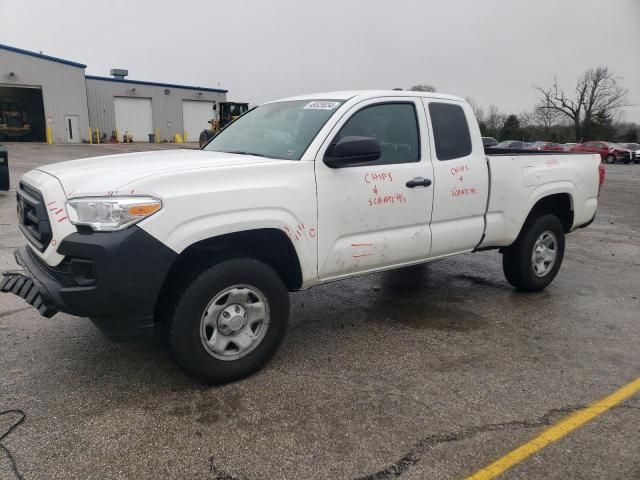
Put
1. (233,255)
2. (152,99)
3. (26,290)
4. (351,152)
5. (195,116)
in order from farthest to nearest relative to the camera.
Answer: (195,116)
(152,99)
(351,152)
(233,255)
(26,290)

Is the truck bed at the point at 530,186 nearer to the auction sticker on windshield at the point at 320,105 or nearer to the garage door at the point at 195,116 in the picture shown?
the auction sticker on windshield at the point at 320,105

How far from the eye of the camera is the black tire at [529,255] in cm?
506

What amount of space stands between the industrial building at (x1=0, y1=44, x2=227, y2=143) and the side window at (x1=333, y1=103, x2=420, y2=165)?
3716 centimetres

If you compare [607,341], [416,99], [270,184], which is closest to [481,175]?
[416,99]

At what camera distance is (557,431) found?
2.83m

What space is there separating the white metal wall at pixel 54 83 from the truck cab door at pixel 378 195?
37.6 meters

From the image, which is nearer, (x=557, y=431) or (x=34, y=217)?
(x=557, y=431)

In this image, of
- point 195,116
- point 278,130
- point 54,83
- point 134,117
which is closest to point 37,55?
point 54,83

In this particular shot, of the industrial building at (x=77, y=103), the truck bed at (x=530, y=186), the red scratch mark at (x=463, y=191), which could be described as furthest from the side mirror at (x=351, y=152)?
the industrial building at (x=77, y=103)

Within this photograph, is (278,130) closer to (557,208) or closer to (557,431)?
(557,431)

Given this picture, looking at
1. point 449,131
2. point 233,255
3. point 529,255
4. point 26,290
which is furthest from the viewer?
point 529,255

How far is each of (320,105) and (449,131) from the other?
1.20m

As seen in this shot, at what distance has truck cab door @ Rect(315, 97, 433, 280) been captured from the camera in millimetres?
3535

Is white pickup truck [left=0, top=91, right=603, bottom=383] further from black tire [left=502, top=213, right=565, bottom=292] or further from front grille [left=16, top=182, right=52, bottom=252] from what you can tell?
black tire [left=502, top=213, right=565, bottom=292]
